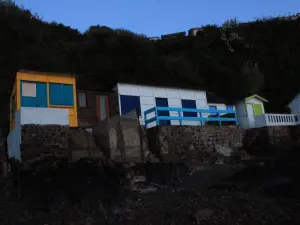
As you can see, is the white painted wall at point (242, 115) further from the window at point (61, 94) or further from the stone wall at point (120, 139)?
the window at point (61, 94)

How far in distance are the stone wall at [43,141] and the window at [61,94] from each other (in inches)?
74.3

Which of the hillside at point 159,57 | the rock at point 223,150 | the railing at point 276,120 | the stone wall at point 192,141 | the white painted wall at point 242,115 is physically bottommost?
the rock at point 223,150

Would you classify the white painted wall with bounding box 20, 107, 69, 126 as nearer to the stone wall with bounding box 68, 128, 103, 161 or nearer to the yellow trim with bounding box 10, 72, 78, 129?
the stone wall with bounding box 68, 128, 103, 161

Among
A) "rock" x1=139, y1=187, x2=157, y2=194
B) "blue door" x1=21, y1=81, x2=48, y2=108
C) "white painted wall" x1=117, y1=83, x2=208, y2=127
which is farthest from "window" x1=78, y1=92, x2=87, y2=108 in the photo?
"rock" x1=139, y1=187, x2=157, y2=194

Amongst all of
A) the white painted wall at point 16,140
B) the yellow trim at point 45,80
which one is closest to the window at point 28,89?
the yellow trim at point 45,80

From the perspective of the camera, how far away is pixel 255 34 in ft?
120

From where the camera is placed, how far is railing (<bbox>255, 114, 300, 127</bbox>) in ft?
61.3

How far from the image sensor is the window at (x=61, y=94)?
41.4ft

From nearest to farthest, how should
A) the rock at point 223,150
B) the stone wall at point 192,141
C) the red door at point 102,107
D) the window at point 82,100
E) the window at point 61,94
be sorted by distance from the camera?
1. the window at point 61,94
2. the stone wall at point 192,141
3. the rock at point 223,150
4. the window at point 82,100
5. the red door at point 102,107

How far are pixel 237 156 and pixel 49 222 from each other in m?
10.3

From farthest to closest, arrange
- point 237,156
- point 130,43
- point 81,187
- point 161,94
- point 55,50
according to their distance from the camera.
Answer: point 130,43
point 55,50
point 161,94
point 237,156
point 81,187

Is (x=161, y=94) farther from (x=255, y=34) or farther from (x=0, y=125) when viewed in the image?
(x=255, y=34)

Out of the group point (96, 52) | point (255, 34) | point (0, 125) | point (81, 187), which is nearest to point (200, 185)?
point (81, 187)

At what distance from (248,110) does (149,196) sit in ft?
44.8
